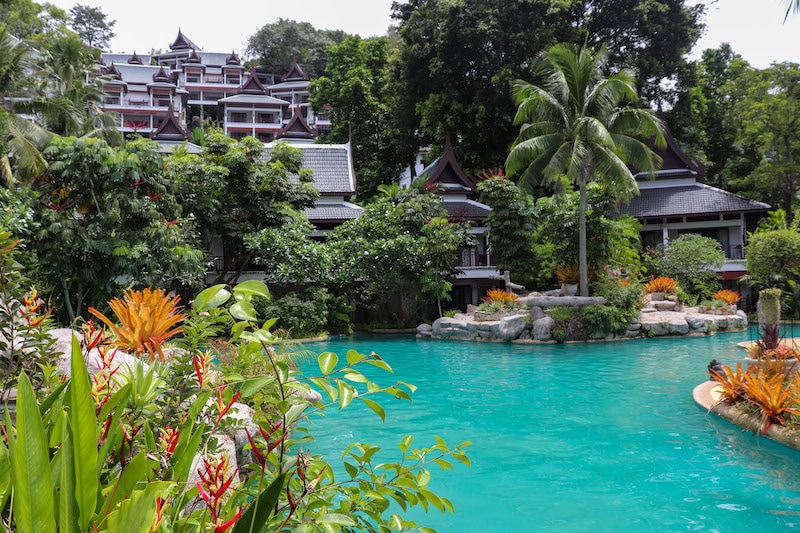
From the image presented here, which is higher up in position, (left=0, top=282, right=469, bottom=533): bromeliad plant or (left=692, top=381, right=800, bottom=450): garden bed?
(left=0, top=282, right=469, bottom=533): bromeliad plant

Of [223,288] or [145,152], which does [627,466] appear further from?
[145,152]

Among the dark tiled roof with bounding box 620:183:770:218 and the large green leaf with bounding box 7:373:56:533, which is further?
the dark tiled roof with bounding box 620:183:770:218

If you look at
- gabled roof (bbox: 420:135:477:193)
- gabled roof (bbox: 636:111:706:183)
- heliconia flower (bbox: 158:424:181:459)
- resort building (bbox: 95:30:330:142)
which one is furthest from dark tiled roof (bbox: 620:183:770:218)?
resort building (bbox: 95:30:330:142)

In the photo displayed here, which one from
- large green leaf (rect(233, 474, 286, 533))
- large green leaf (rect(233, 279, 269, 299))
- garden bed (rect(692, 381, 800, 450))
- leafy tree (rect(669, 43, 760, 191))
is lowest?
garden bed (rect(692, 381, 800, 450))

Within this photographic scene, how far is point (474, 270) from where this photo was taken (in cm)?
2100

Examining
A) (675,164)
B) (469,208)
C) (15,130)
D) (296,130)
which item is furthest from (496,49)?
(15,130)

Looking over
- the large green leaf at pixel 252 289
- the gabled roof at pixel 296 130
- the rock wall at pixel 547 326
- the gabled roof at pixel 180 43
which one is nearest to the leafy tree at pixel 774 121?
the rock wall at pixel 547 326

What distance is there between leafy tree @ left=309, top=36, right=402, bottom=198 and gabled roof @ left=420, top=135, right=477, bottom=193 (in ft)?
21.0

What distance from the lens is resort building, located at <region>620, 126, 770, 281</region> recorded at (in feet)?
73.5

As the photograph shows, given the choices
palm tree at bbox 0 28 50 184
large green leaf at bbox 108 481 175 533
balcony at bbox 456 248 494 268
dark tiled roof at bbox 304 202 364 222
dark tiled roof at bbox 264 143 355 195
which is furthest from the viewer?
dark tiled roof at bbox 264 143 355 195

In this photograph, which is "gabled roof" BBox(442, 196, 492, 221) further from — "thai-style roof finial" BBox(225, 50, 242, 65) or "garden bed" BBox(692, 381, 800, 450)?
"thai-style roof finial" BBox(225, 50, 242, 65)

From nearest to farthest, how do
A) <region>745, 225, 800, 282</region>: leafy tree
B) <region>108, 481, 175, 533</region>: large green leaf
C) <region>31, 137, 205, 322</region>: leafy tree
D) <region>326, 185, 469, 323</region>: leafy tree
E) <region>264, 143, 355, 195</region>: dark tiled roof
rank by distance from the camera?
<region>108, 481, 175, 533</region>: large green leaf, <region>31, 137, 205, 322</region>: leafy tree, <region>745, 225, 800, 282</region>: leafy tree, <region>326, 185, 469, 323</region>: leafy tree, <region>264, 143, 355, 195</region>: dark tiled roof

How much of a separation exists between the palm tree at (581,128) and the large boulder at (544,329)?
5.11 ft

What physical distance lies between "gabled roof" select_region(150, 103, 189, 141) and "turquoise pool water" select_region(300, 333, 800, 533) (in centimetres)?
2195
